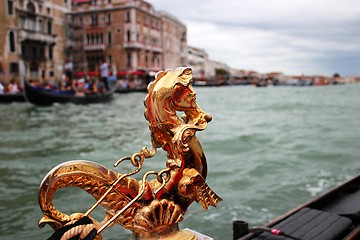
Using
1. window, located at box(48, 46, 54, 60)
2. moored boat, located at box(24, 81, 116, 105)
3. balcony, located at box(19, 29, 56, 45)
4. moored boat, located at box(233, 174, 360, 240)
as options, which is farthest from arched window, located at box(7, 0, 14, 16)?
moored boat, located at box(233, 174, 360, 240)

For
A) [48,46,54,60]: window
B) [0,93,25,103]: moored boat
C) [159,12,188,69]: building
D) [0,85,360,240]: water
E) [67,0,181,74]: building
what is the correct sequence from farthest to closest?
1. [159,12,188,69]: building
2. [67,0,181,74]: building
3. [48,46,54,60]: window
4. [0,93,25,103]: moored boat
5. [0,85,360,240]: water

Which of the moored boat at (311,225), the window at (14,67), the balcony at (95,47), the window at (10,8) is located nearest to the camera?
the moored boat at (311,225)

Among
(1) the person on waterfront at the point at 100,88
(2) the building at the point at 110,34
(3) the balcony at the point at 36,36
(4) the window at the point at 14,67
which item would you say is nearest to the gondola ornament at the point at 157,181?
(1) the person on waterfront at the point at 100,88

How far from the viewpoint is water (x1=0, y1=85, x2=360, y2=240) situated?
201 cm

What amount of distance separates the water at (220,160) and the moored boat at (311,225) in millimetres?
631

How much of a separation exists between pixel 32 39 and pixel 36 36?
22cm

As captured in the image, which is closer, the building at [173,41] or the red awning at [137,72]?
the red awning at [137,72]

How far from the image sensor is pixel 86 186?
55 cm

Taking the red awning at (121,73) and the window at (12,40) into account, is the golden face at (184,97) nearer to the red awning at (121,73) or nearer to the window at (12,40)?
the window at (12,40)

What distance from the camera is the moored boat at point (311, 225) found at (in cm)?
101

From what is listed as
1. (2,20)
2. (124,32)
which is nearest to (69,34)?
(124,32)

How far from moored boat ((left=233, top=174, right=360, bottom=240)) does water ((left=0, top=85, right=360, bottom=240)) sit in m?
0.63

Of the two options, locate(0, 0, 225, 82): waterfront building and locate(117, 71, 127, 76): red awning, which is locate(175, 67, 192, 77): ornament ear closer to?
locate(0, 0, 225, 82): waterfront building

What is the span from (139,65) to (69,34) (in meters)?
3.94
